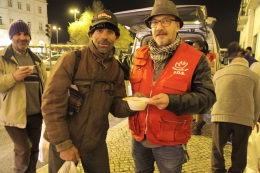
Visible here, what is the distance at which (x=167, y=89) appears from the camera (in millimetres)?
1955

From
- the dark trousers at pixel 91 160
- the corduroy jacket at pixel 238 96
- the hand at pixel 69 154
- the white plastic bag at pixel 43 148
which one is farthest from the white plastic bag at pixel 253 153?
the white plastic bag at pixel 43 148

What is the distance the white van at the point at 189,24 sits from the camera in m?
3.82

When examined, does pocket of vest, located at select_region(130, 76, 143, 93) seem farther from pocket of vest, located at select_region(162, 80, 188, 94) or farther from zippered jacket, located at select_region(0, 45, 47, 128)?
zippered jacket, located at select_region(0, 45, 47, 128)

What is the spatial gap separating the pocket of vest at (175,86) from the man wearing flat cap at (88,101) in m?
0.44

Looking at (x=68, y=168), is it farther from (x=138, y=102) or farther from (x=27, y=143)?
(x=27, y=143)

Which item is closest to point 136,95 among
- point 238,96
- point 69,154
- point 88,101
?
point 88,101

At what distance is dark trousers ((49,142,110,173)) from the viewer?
206 cm

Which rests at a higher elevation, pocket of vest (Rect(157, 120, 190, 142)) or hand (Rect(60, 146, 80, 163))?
pocket of vest (Rect(157, 120, 190, 142))

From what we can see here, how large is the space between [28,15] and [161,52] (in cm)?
5528

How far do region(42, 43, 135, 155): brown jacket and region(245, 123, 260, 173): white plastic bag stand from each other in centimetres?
176

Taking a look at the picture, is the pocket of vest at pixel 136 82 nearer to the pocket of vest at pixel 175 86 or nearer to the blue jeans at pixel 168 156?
the pocket of vest at pixel 175 86

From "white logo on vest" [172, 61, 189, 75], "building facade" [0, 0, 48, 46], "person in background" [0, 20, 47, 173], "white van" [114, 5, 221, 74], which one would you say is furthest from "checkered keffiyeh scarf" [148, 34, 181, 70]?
"building facade" [0, 0, 48, 46]

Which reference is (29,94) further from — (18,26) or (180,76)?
(180,76)

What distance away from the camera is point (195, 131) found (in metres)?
5.07
